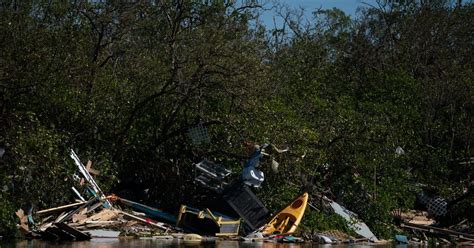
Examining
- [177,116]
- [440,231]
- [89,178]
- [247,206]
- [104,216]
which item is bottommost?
[440,231]

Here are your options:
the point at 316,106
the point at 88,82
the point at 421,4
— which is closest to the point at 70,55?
the point at 88,82

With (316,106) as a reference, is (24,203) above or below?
below

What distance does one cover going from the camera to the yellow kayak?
21.6 metres

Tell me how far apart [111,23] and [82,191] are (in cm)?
496

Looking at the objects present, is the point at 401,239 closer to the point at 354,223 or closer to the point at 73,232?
the point at 354,223

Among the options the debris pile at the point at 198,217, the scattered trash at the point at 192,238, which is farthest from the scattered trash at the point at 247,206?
the scattered trash at the point at 192,238

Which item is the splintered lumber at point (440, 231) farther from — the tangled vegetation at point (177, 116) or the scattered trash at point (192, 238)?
the scattered trash at point (192, 238)

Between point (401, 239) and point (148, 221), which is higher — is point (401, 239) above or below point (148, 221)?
below

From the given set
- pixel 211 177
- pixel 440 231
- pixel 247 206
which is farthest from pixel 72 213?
pixel 440 231

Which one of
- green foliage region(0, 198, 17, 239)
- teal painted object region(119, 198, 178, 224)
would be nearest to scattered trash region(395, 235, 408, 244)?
teal painted object region(119, 198, 178, 224)

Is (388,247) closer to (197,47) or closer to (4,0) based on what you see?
(197,47)

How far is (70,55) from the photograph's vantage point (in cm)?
2073

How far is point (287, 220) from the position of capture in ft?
71.5

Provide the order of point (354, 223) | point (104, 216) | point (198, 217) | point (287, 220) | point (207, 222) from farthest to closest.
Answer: point (354, 223)
point (287, 220)
point (207, 222)
point (198, 217)
point (104, 216)
